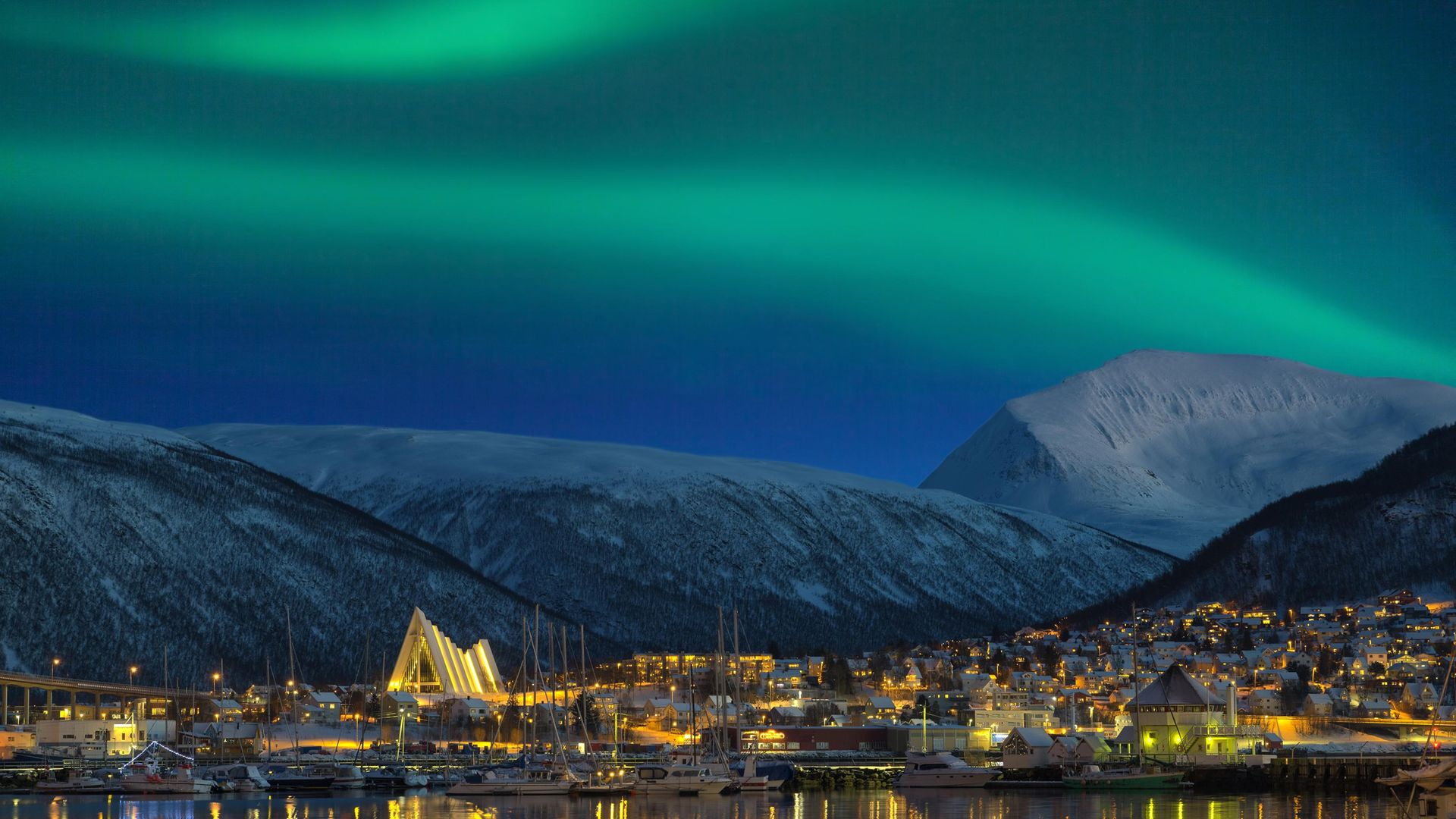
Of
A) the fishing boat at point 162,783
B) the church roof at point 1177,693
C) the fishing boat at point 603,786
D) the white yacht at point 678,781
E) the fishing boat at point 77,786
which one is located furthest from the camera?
the church roof at point 1177,693

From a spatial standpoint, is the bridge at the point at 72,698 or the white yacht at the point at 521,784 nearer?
the white yacht at the point at 521,784

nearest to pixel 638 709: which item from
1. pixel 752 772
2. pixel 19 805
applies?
pixel 752 772

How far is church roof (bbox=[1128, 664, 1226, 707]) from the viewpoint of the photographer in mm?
105750

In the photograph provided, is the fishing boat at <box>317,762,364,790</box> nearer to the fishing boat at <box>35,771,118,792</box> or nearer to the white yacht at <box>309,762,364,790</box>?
the white yacht at <box>309,762,364,790</box>

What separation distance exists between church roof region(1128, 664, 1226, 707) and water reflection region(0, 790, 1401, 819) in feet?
54.0

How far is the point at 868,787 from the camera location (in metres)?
95.8

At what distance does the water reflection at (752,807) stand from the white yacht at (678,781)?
38.0 inches

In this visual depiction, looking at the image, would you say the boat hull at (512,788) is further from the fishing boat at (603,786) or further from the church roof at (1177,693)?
the church roof at (1177,693)

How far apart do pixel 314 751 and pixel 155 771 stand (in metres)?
24.7

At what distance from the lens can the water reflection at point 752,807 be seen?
2926 inches

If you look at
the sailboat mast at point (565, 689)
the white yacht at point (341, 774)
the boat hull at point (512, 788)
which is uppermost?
the sailboat mast at point (565, 689)

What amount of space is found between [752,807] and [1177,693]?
3609cm

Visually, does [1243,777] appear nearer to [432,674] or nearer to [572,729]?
[572,729]

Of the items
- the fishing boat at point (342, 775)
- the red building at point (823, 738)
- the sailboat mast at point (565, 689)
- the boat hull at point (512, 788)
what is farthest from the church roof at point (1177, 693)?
the fishing boat at point (342, 775)
